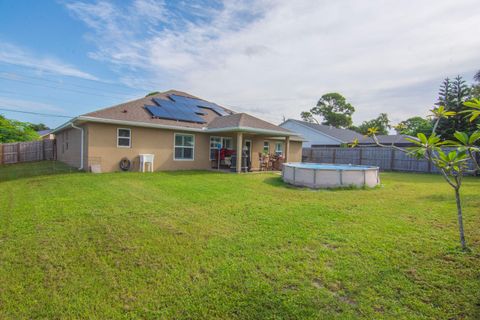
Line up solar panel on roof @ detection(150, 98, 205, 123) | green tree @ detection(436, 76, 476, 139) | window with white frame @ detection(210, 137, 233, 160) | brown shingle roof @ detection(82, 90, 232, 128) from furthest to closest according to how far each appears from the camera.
→ green tree @ detection(436, 76, 476, 139)
window with white frame @ detection(210, 137, 233, 160)
solar panel on roof @ detection(150, 98, 205, 123)
brown shingle roof @ detection(82, 90, 232, 128)

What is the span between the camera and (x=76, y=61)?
17.5 m

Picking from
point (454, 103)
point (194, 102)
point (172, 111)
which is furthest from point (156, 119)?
point (454, 103)

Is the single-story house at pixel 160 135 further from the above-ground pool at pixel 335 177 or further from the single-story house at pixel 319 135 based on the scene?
the single-story house at pixel 319 135

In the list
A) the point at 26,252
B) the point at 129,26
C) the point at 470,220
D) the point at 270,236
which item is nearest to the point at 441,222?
the point at 470,220

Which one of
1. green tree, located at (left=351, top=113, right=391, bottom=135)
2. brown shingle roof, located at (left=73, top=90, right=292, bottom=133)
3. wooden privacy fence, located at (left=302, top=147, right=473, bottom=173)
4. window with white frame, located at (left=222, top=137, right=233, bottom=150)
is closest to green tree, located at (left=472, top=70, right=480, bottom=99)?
wooden privacy fence, located at (left=302, top=147, right=473, bottom=173)

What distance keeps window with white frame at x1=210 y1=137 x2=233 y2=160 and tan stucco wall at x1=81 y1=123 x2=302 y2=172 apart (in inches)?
10.0

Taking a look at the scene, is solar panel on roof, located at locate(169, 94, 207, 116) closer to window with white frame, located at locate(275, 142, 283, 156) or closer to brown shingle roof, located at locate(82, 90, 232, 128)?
brown shingle roof, located at locate(82, 90, 232, 128)

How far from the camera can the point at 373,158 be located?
64.5 ft

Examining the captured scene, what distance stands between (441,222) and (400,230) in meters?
1.24

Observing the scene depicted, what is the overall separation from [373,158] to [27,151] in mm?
25916

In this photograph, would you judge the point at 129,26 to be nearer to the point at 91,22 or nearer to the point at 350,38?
the point at 91,22

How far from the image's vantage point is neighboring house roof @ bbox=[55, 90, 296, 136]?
36.1 feet

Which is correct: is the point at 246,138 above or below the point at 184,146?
above

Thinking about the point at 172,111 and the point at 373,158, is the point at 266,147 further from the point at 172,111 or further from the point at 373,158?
the point at 373,158
